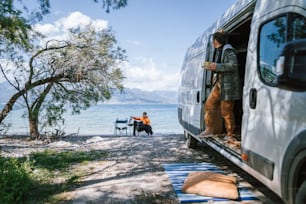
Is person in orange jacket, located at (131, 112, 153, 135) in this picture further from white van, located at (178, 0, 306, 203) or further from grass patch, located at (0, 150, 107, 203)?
white van, located at (178, 0, 306, 203)

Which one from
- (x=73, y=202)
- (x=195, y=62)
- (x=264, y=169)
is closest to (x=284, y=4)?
(x=264, y=169)

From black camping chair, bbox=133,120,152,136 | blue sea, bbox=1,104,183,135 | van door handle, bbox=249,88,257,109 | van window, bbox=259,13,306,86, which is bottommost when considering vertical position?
blue sea, bbox=1,104,183,135

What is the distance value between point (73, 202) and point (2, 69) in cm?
1178

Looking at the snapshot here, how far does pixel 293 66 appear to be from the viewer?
2.40 metres

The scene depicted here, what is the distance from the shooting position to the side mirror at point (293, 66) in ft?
7.50

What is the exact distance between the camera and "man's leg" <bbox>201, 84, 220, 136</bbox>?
5.87 m

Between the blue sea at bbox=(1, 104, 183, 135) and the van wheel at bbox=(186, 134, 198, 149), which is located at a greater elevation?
the van wheel at bbox=(186, 134, 198, 149)

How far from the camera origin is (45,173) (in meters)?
6.65

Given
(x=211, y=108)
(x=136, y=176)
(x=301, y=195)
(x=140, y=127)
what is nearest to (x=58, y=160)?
(x=136, y=176)

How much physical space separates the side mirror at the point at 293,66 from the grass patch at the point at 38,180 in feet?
11.9

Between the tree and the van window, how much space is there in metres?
12.4

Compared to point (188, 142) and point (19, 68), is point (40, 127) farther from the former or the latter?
point (188, 142)

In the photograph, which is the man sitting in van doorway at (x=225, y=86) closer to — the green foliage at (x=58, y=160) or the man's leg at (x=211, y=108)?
the man's leg at (x=211, y=108)

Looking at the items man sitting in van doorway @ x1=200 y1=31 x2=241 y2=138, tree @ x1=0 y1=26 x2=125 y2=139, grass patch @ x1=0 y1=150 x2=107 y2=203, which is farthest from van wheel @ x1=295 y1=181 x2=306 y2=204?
tree @ x1=0 y1=26 x2=125 y2=139
